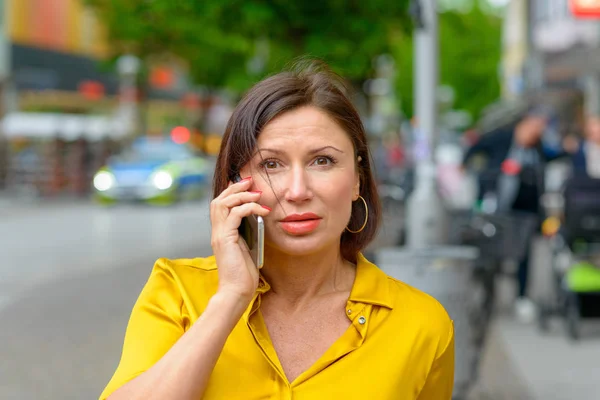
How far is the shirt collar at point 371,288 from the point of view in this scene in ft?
8.23

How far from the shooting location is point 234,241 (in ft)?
7.75

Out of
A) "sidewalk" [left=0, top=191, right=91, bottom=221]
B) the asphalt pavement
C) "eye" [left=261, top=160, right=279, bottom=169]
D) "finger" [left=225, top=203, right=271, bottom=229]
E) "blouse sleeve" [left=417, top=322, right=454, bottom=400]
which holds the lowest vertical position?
the asphalt pavement

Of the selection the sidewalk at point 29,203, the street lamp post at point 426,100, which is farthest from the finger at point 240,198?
the sidewalk at point 29,203

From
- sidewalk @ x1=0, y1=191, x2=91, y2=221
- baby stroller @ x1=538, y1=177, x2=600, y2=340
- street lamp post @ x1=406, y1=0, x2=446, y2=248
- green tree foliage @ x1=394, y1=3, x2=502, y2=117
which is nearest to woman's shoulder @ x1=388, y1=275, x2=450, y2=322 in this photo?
street lamp post @ x1=406, y1=0, x2=446, y2=248

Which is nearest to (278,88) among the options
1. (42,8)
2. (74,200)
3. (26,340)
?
(26,340)

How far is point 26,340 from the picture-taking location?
9.12m

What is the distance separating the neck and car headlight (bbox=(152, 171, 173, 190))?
1018 inches

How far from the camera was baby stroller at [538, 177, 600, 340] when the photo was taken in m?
9.41

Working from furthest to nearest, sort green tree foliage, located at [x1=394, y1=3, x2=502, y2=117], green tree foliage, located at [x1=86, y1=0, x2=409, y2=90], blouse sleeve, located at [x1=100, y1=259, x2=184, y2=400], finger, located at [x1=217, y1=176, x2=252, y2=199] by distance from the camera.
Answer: green tree foliage, located at [x1=394, y1=3, x2=502, y2=117]
green tree foliage, located at [x1=86, y1=0, x2=409, y2=90]
finger, located at [x1=217, y1=176, x2=252, y2=199]
blouse sleeve, located at [x1=100, y1=259, x2=184, y2=400]

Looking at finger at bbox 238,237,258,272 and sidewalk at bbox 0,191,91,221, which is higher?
finger at bbox 238,237,258,272

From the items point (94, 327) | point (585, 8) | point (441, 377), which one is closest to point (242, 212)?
point (441, 377)

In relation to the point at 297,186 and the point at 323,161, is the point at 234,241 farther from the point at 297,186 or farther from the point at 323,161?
the point at 323,161

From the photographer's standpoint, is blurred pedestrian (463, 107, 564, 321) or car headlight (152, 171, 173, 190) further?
car headlight (152, 171, 173, 190)

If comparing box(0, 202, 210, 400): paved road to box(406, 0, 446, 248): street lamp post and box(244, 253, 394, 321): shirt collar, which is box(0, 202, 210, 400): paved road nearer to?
box(244, 253, 394, 321): shirt collar
